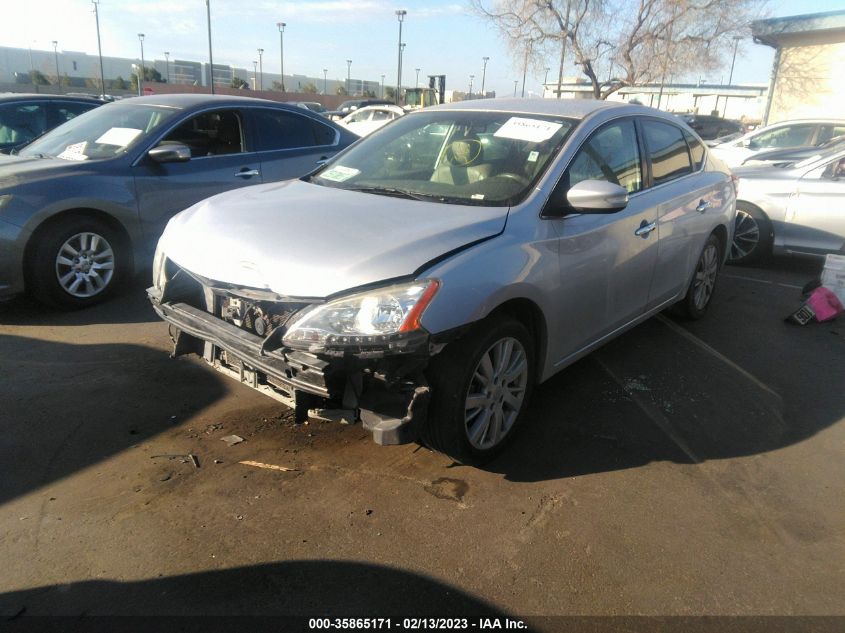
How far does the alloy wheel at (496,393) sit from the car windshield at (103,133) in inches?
161

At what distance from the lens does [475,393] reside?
9.81ft

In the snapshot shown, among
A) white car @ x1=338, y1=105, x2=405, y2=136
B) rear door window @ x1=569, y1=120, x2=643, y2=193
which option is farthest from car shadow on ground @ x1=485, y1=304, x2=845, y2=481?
white car @ x1=338, y1=105, x2=405, y2=136

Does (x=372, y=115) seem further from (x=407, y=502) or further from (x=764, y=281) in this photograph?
(x=407, y=502)

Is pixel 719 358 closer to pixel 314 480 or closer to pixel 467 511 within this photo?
pixel 467 511

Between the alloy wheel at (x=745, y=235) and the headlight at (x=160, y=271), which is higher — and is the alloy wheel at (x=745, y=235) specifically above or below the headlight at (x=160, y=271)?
below

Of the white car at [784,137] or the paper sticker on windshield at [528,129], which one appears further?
the white car at [784,137]

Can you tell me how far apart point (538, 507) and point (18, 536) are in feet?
7.20

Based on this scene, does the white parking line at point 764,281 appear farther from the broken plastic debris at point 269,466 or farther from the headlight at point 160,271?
the headlight at point 160,271

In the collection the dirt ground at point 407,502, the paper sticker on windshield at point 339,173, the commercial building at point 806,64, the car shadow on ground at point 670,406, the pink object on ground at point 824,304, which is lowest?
the dirt ground at point 407,502

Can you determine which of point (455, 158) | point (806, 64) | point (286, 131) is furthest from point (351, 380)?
point (806, 64)

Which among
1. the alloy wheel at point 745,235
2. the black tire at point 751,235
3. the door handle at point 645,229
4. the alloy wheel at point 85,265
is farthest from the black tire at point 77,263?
the alloy wheel at point 745,235

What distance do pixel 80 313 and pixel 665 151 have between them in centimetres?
467

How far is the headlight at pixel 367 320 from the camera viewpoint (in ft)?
8.39

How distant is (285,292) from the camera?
2703 millimetres
